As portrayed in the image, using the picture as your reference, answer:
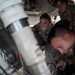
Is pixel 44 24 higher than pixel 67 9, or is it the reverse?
pixel 67 9

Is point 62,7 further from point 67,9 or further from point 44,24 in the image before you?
point 44,24

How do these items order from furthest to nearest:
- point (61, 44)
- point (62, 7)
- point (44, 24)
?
point (44, 24), point (62, 7), point (61, 44)

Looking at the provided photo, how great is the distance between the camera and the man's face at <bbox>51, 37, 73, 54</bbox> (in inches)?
43.6

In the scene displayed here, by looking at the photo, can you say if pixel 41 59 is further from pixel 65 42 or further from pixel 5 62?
pixel 65 42

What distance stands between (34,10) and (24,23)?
5.78 feet

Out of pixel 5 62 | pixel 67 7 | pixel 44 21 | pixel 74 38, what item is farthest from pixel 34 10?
pixel 5 62

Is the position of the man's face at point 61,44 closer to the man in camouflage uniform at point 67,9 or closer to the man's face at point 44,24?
the man in camouflage uniform at point 67,9

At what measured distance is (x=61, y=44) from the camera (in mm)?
1108

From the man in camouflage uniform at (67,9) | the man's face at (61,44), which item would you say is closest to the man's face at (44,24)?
the man in camouflage uniform at (67,9)

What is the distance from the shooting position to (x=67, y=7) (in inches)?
71.9

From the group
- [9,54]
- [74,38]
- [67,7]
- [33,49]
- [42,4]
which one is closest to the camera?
[33,49]

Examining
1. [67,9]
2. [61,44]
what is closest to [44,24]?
[67,9]

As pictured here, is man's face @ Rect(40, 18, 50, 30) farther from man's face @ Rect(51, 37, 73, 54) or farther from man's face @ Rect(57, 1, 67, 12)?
man's face @ Rect(51, 37, 73, 54)

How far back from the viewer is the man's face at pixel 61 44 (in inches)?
43.6
